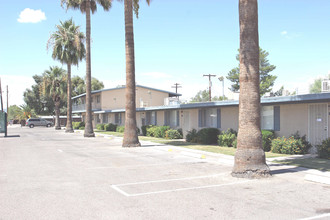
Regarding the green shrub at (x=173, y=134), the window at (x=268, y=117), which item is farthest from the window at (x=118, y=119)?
the window at (x=268, y=117)

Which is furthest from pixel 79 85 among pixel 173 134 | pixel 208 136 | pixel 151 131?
pixel 208 136

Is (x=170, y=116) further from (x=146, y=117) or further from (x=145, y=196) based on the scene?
(x=145, y=196)

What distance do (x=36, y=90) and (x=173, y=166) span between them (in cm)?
6798

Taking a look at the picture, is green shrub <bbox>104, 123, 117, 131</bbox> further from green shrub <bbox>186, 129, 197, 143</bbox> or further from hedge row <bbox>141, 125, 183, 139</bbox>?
green shrub <bbox>186, 129, 197, 143</bbox>

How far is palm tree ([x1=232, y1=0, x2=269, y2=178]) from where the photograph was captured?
30.5 feet

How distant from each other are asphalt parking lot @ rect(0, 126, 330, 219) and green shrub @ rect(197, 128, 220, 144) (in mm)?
8178

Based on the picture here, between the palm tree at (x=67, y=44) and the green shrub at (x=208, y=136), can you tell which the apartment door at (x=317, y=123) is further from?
the palm tree at (x=67, y=44)

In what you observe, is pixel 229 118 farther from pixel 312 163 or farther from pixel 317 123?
pixel 312 163

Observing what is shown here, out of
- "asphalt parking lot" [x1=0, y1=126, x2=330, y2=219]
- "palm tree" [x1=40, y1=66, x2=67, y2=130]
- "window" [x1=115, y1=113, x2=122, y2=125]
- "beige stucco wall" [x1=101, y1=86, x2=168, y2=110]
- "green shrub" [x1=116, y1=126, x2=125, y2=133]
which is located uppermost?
"palm tree" [x1=40, y1=66, x2=67, y2=130]

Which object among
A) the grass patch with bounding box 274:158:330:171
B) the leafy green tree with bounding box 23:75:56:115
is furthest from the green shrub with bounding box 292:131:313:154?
Answer: the leafy green tree with bounding box 23:75:56:115

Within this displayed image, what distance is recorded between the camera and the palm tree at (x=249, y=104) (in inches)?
366

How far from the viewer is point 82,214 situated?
584 centimetres

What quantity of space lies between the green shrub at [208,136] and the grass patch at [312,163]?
25.9 feet

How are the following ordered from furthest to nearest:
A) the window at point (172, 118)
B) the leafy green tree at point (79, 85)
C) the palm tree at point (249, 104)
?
the leafy green tree at point (79, 85) → the window at point (172, 118) → the palm tree at point (249, 104)
